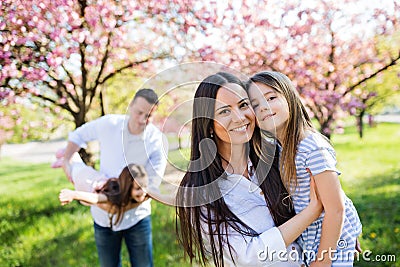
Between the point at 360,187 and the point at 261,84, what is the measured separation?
5496 millimetres

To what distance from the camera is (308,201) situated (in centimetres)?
151

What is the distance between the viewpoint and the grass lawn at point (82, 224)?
379 centimetres

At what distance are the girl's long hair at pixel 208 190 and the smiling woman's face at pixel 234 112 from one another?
2 centimetres

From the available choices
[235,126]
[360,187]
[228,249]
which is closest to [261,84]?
[235,126]

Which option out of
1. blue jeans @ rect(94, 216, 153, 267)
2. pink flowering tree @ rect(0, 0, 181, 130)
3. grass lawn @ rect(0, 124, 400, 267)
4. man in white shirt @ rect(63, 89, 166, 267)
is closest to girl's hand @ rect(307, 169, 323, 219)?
grass lawn @ rect(0, 124, 400, 267)

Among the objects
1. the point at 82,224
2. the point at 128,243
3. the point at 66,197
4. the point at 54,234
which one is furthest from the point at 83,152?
the point at 66,197

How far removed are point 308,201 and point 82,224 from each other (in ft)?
12.2

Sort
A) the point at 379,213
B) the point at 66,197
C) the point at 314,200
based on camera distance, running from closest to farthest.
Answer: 1. the point at 314,200
2. the point at 66,197
3. the point at 379,213

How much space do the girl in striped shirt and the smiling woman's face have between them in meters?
0.06

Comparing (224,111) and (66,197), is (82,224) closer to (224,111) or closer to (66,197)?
(66,197)

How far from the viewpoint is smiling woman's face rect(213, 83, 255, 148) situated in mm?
1414

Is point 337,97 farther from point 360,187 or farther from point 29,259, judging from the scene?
point 29,259

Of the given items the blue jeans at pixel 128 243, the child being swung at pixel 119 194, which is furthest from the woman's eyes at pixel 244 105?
the blue jeans at pixel 128 243

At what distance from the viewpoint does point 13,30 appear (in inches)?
135
